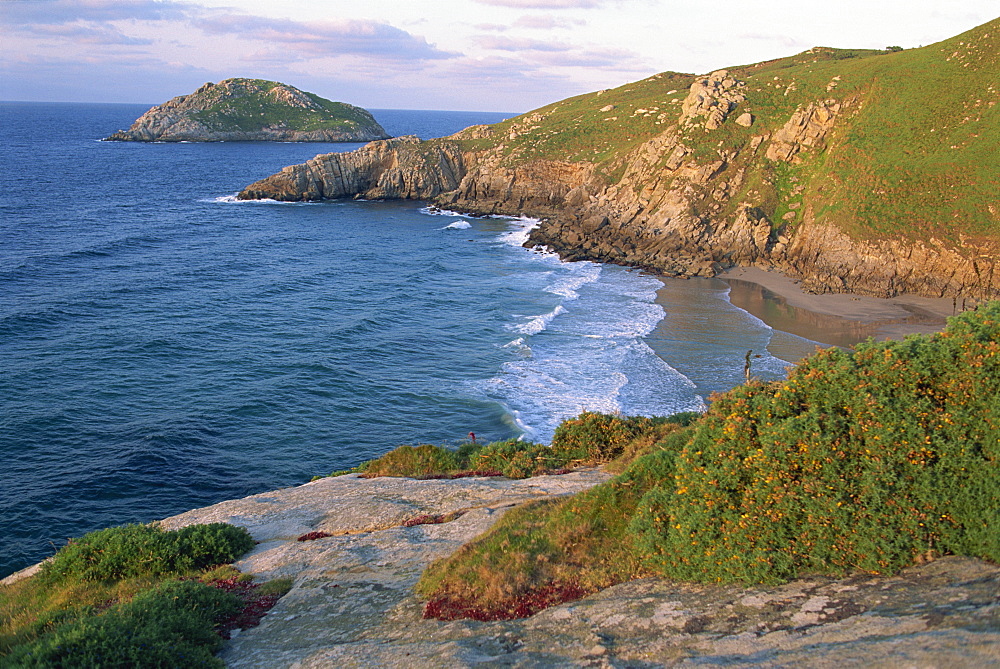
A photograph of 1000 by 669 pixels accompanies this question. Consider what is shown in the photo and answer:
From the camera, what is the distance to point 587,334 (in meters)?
47.4

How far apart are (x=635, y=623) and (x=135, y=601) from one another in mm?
8400

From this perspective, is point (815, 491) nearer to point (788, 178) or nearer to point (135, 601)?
point (135, 601)

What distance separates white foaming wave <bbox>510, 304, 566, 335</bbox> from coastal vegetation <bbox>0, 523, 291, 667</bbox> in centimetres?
3407

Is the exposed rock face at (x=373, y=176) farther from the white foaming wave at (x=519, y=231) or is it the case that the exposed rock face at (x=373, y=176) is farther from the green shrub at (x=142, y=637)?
the green shrub at (x=142, y=637)

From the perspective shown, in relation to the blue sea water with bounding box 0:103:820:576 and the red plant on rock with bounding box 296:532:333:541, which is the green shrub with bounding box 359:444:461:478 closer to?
the red plant on rock with bounding box 296:532:333:541

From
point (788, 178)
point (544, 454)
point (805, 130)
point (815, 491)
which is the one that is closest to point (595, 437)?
point (544, 454)

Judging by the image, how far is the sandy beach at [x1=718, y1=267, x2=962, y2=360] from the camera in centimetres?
4553

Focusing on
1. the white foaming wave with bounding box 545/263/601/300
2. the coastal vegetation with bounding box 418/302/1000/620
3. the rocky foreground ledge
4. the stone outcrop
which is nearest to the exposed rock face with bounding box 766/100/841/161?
the stone outcrop

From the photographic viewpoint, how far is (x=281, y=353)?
1716 inches

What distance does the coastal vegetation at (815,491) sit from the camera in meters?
10.1

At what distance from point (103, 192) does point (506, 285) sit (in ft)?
256

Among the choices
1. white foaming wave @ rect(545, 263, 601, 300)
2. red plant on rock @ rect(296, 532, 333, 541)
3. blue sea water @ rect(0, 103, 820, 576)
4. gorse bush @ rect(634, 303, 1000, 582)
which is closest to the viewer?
gorse bush @ rect(634, 303, 1000, 582)

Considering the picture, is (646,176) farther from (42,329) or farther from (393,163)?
(42,329)

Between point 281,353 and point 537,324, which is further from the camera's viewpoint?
point 537,324
